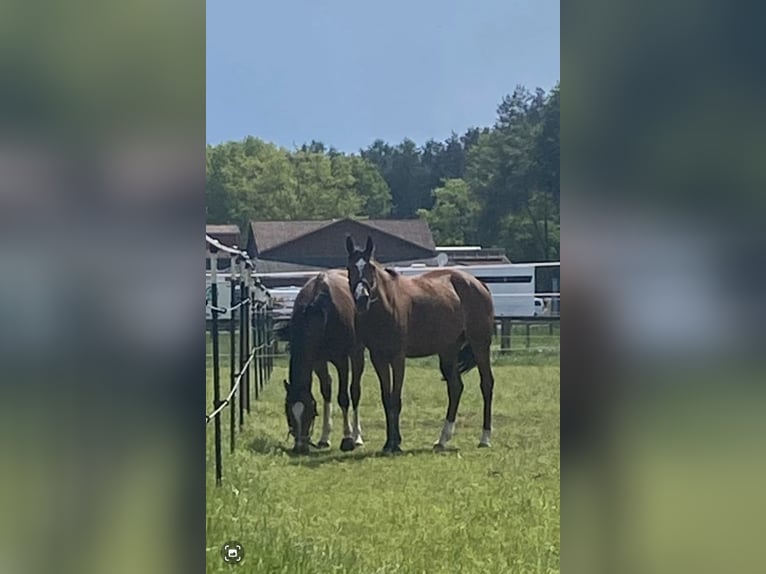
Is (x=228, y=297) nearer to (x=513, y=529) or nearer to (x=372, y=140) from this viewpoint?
(x=372, y=140)

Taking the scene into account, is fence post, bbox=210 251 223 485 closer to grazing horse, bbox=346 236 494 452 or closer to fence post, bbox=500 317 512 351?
grazing horse, bbox=346 236 494 452

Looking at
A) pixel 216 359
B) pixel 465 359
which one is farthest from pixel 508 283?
pixel 216 359

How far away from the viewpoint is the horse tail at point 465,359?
8.41 ft

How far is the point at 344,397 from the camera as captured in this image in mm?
2564

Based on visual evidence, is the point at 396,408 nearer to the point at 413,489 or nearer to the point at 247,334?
the point at 413,489

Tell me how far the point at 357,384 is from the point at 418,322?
0.83ft

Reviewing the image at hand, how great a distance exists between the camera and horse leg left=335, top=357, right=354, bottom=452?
2.55m
